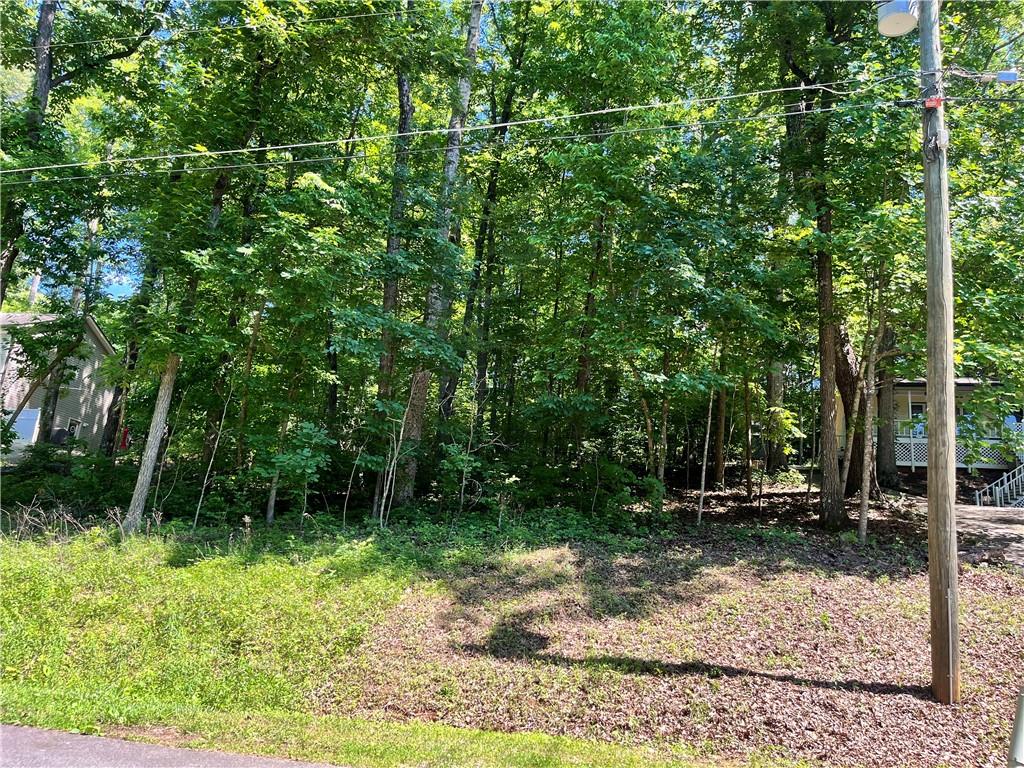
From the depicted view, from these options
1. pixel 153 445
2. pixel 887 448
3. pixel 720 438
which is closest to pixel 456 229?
pixel 153 445

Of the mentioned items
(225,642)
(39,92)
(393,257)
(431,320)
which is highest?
(39,92)

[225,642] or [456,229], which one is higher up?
[456,229]

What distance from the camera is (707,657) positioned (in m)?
5.15

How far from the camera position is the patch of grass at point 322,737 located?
3719mm

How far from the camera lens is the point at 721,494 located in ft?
42.6

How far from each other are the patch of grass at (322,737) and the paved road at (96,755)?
107 millimetres

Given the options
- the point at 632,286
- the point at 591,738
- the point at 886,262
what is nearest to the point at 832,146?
the point at 886,262

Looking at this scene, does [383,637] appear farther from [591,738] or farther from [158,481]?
[158,481]

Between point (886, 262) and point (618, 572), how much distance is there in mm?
5456

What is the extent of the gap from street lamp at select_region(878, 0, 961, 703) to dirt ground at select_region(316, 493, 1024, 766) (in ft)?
1.76

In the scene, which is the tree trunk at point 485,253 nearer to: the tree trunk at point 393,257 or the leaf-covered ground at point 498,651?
the tree trunk at point 393,257

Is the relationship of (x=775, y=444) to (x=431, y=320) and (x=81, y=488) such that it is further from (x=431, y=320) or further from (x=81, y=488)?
(x=81, y=488)

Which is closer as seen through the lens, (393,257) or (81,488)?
(393,257)

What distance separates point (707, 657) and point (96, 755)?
4814 mm
